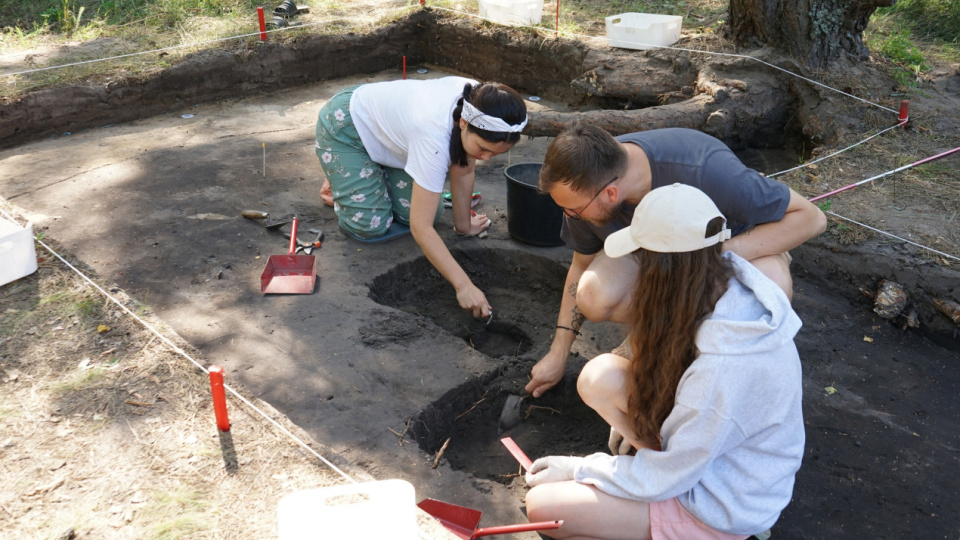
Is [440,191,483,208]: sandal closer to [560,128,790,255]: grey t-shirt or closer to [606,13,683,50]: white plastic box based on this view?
[560,128,790,255]: grey t-shirt

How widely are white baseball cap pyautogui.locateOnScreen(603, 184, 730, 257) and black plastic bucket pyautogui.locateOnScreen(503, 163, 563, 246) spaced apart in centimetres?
186

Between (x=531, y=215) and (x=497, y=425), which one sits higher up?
(x=531, y=215)

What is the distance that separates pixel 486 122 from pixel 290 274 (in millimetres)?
1272

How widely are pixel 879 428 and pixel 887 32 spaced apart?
4.83m

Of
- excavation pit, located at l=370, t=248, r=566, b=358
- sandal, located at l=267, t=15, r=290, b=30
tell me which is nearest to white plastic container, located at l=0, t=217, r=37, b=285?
excavation pit, located at l=370, t=248, r=566, b=358

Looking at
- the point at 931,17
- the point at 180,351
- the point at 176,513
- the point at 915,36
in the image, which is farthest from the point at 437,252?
the point at 931,17

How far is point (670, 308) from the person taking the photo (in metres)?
1.80

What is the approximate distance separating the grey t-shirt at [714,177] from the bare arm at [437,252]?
81 centimetres

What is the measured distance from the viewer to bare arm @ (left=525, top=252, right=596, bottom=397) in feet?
9.10

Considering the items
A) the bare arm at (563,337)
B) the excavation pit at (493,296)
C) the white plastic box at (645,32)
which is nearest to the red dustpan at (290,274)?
the excavation pit at (493,296)

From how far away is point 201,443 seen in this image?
7.98ft

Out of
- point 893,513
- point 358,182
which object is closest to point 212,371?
point 358,182

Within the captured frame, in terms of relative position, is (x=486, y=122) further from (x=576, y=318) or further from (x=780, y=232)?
(x=780, y=232)

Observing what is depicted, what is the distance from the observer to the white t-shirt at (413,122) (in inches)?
127
